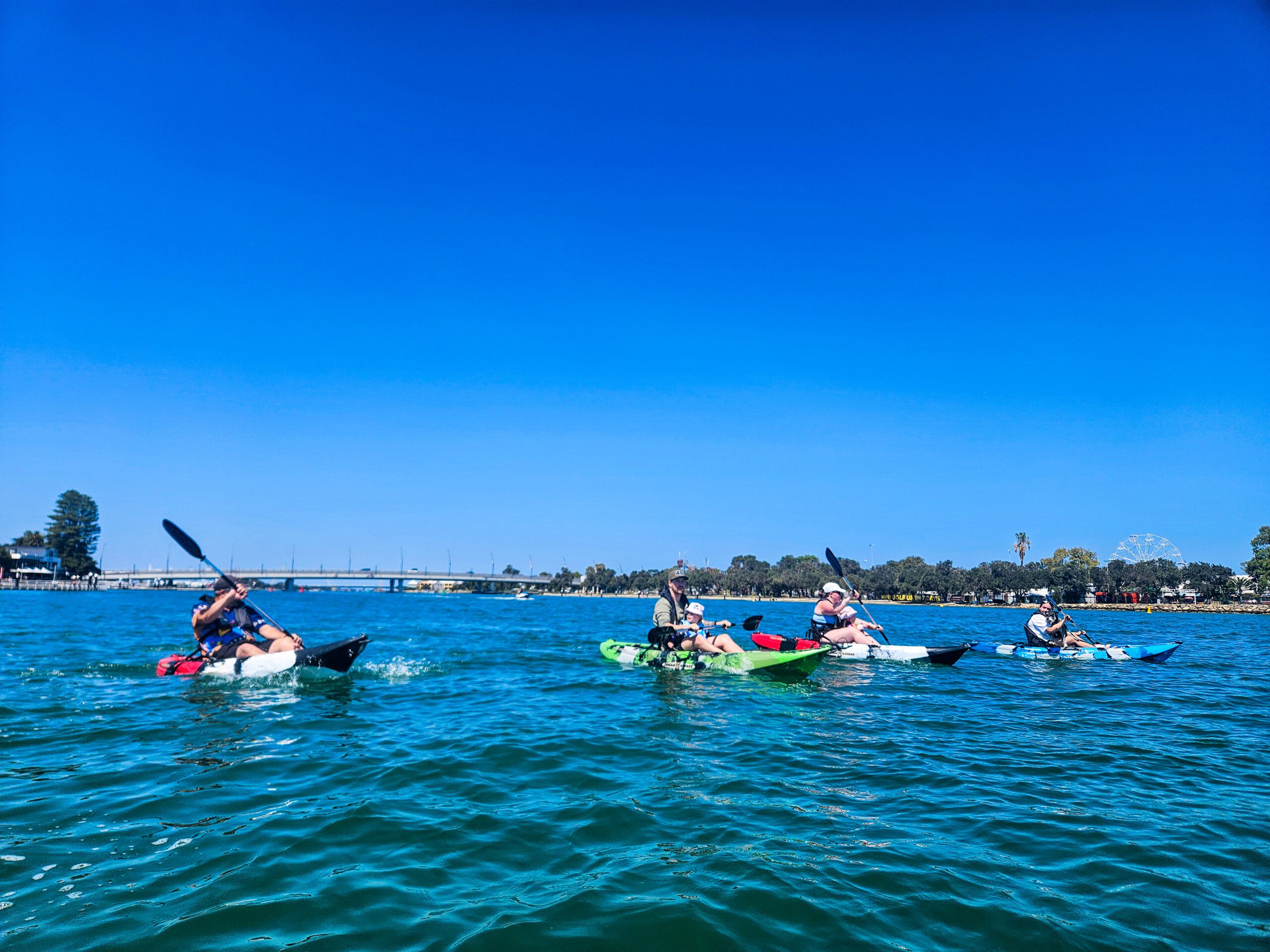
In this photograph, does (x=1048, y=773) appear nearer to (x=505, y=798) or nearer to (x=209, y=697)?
(x=505, y=798)

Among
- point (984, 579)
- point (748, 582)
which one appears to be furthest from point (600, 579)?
point (984, 579)

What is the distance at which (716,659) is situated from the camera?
53.4 feet

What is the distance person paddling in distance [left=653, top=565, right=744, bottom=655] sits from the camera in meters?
16.7

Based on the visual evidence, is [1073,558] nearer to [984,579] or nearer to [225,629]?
[984,579]

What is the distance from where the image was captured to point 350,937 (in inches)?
165

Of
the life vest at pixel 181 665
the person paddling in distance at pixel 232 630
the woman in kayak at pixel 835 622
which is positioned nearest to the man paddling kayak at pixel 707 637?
the woman in kayak at pixel 835 622

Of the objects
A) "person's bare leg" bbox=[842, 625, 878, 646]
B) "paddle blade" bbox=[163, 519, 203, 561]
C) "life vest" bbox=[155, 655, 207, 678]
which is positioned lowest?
"life vest" bbox=[155, 655, 207, 678]

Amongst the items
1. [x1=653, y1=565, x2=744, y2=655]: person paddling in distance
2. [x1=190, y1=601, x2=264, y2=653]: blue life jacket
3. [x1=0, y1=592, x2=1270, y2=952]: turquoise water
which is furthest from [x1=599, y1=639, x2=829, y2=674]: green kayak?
[x1=190, y1=601, x2=264, y2=653]: blue life jacket

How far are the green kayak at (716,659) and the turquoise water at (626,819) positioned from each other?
3.79 feet

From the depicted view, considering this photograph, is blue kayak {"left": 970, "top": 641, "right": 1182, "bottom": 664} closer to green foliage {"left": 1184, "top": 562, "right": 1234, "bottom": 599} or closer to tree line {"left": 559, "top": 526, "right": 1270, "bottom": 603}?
tree line {"left": 559, "top": 526, "right": 1270, "bottom": 603}

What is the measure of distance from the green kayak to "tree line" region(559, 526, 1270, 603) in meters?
39.9

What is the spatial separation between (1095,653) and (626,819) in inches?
828

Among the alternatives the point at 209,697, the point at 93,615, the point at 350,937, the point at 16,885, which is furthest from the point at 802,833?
the point at 93,615

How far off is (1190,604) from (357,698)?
11524cm
